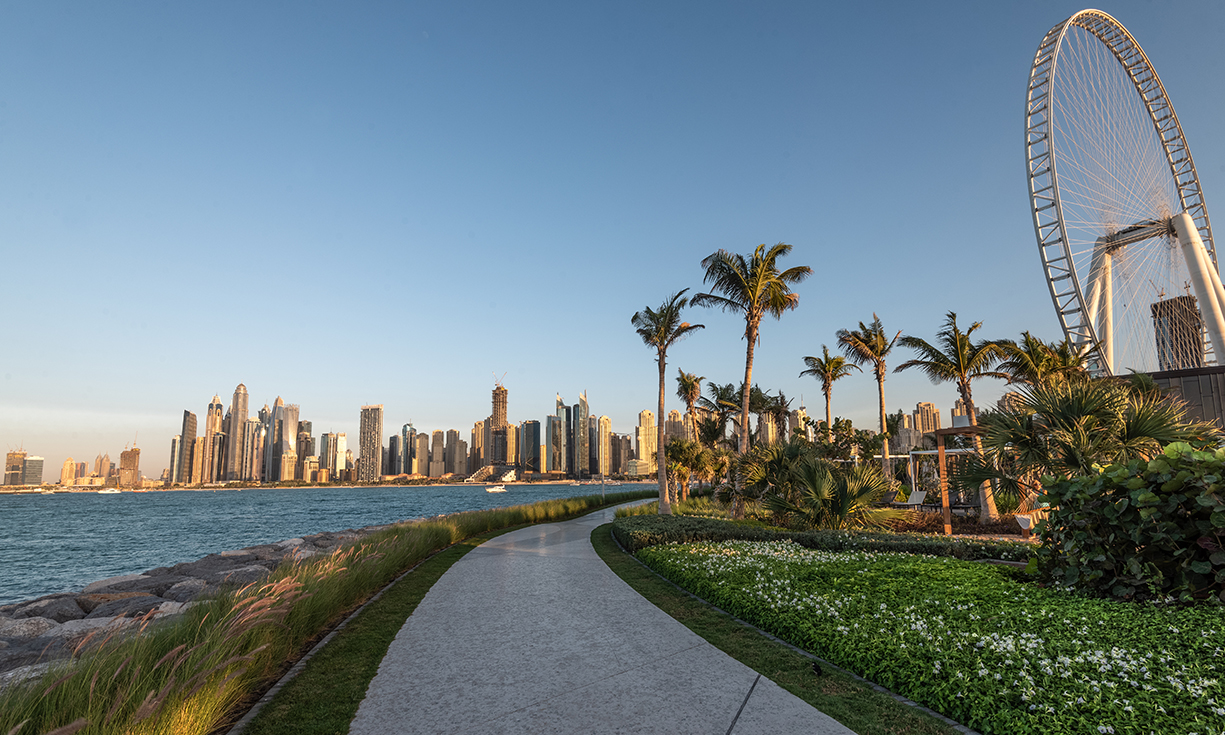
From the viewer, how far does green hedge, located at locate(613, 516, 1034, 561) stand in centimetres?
1194

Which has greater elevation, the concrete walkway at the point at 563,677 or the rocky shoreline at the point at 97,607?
the concrete walkway at the point at 563,677

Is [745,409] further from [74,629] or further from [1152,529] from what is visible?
[74,629]

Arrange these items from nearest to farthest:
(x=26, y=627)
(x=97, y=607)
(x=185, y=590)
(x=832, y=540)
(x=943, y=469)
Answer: (x=26, y=627), (x=97, y=607), (x=185, y=590), (x=832, y=540), (x=943, y=469)

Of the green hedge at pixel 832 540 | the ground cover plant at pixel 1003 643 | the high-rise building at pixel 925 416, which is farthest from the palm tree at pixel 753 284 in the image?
the high-rise building at pixel 925 416

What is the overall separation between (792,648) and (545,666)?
2.69 metres

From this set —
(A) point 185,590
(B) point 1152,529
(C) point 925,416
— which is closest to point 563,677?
(B) point 1152,529

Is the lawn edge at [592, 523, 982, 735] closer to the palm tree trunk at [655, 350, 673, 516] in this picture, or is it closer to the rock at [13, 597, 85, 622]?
the rock at [13, 597, 85, 622]

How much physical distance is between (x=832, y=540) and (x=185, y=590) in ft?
46.2

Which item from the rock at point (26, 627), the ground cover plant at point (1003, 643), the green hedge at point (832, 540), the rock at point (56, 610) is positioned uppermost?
the ground cover plant at point (1003, 643)

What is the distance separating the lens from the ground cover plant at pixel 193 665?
3670mm

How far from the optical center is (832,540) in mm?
13086

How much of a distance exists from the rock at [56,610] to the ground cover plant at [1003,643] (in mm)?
11859

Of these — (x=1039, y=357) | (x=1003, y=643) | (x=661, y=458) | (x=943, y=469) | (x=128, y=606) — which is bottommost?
(x=128, y=606)

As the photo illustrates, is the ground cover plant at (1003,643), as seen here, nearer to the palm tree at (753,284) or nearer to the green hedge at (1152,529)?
the green hedge at (1152,529)
